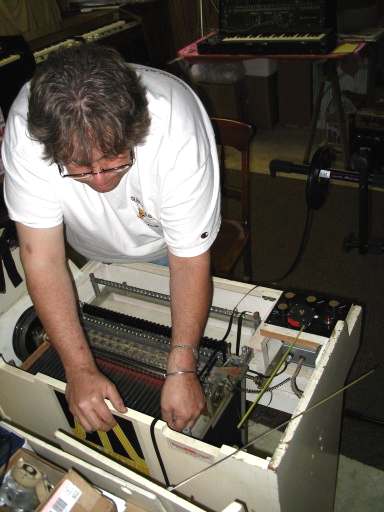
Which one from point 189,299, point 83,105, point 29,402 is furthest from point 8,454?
point 83,105

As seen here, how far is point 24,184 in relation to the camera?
1.03 m

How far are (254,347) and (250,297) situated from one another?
151 mm

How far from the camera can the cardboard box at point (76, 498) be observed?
2.60 ft

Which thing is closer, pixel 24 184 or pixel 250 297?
pixel 24 184

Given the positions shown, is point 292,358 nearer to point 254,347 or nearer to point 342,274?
point 254,347

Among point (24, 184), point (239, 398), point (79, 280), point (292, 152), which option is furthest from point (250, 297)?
point (292, 152)

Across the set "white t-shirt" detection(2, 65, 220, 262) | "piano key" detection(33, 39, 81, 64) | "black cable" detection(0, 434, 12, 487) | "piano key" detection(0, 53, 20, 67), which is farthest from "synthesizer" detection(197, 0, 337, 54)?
"black cable" detection(0, 434, 12, 487)

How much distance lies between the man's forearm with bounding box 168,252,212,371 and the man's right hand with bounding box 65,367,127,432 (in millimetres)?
140

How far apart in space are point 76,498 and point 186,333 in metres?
0.36

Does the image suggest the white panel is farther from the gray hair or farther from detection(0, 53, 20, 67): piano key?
detection(0, 53, 20, 67): piano key

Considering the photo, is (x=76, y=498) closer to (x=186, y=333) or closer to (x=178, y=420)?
(x=178, y=420)

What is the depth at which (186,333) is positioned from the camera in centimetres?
97

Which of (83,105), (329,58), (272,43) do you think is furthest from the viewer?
(272,43)

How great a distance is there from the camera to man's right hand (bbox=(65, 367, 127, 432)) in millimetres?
920
